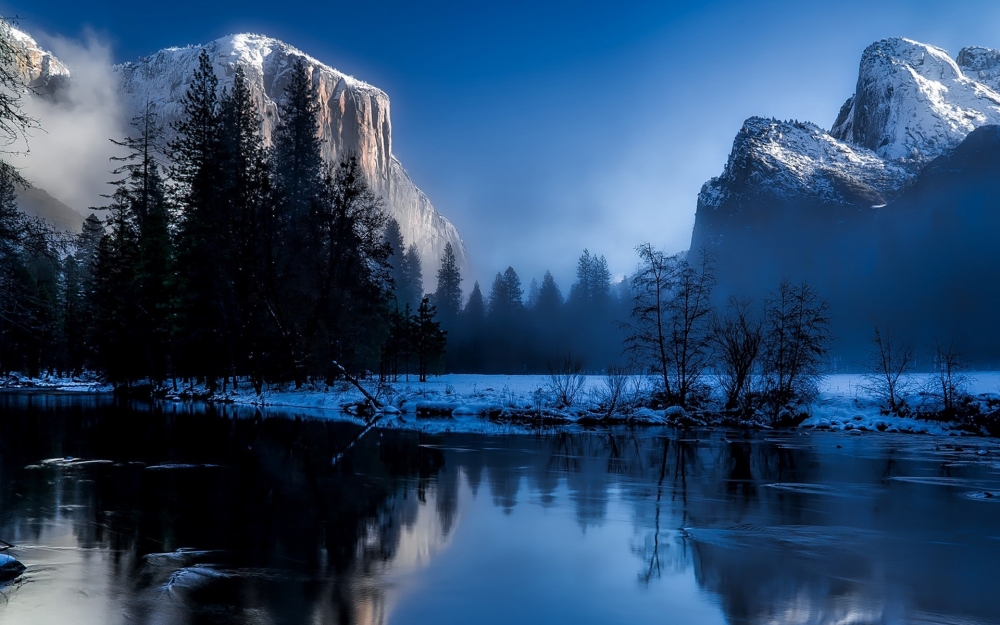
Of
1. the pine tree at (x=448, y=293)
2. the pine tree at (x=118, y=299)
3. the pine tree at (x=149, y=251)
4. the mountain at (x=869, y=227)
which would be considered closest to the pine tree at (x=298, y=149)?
the pine tree at (x=149, y=251)

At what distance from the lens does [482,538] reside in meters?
7.88

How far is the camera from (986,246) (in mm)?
134625

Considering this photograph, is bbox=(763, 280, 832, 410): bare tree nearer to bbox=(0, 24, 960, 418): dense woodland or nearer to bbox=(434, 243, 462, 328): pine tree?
bbox=(0, 24, 960, 418): dense woodland

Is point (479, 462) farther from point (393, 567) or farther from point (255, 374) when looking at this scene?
point (255, 374)

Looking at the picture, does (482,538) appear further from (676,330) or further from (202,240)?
(202,240)

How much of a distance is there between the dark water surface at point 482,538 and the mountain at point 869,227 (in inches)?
4698

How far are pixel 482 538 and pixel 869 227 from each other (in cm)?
18036

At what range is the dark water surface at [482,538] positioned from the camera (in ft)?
17.5

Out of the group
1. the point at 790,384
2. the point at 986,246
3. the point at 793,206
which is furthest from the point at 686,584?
the point at 793,206

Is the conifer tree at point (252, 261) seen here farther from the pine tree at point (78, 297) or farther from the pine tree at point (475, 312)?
the pine tree at point (475, 312)

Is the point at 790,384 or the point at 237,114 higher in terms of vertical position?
the point at 237,114

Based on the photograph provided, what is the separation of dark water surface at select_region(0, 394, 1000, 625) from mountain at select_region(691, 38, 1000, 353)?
119 metres

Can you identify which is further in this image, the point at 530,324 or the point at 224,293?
the point at 530,324

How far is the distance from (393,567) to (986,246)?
167 meters
